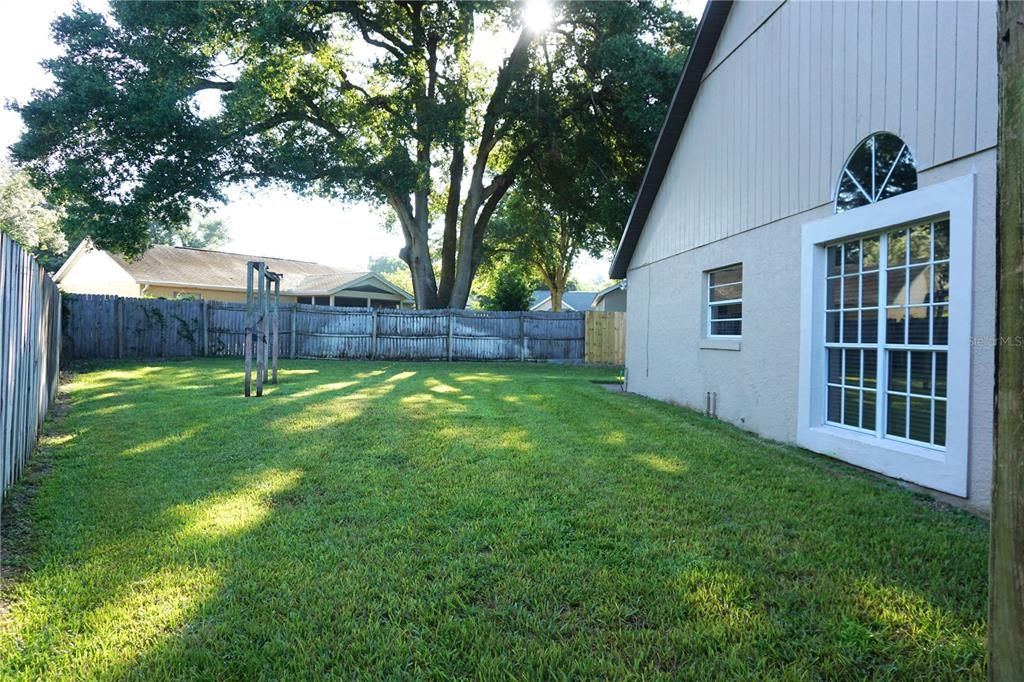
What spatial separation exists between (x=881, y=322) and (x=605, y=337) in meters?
15.7

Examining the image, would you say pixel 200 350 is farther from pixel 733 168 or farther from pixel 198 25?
pixel 733 168

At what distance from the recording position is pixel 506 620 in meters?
2.73

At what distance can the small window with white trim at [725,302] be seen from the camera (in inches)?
332

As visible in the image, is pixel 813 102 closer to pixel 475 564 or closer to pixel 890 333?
pixel 890 333

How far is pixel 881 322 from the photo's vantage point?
18.5ft

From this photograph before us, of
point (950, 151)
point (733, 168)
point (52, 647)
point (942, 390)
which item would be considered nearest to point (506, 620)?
point (52, 647)

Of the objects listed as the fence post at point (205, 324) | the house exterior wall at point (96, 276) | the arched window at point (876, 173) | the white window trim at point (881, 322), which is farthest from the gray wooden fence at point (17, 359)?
the house exterior wall at point (96, 276)

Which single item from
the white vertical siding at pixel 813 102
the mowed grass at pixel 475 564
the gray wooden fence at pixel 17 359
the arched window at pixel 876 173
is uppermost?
the white vertical siding at pixel 813 102

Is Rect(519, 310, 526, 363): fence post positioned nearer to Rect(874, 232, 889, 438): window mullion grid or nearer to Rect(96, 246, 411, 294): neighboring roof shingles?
Rect(96, 246, 411, 294): neighboring roof shingles

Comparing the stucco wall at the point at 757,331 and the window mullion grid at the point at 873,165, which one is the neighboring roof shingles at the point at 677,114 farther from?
the window mullion grid at the point at 873,165

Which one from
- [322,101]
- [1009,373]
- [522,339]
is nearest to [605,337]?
[522,339]

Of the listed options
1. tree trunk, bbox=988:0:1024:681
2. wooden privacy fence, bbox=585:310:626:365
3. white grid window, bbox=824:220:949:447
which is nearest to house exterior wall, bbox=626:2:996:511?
white grid window, bbox=824:220:949:447

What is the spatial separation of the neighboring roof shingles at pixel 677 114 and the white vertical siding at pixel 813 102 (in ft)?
0.52

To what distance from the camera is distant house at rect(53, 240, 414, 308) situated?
2658cm
